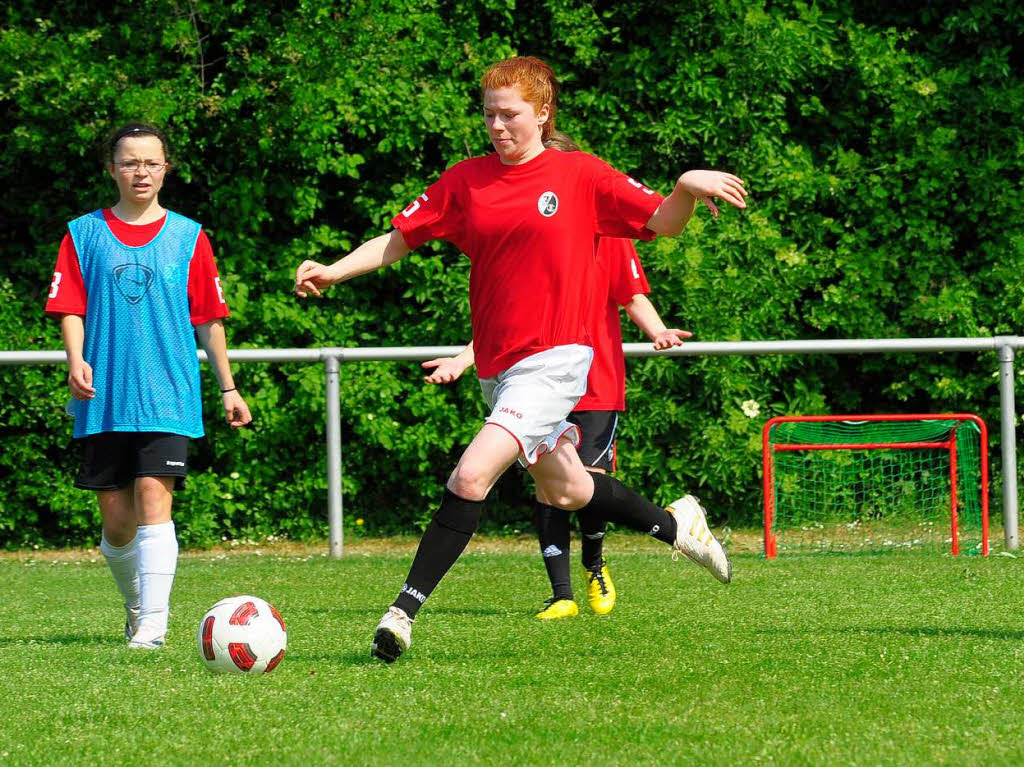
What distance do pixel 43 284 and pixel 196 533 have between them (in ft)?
7.95

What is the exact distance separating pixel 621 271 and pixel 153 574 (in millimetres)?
2397

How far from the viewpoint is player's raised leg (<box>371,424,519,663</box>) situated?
14.6 ft

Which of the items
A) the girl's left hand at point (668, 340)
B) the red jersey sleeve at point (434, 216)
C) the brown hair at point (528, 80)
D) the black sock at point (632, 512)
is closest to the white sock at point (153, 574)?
the red jersey sleeve at point (434, 216)

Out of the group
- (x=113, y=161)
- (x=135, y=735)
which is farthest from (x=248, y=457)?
(x=135, y=735)

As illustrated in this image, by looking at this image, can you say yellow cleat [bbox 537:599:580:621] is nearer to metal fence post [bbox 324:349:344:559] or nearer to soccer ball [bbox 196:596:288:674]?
soccer ball [bbox 196:596:288:674]

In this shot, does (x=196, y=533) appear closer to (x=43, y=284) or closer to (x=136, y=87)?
(x=43, y=284)

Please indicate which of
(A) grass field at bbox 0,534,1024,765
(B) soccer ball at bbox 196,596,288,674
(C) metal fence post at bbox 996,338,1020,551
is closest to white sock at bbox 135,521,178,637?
(A) grass field at bbox 0,534,1024,765

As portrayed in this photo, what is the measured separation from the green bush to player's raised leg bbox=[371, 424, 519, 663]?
519cm

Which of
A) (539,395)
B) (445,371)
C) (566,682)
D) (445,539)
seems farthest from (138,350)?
(566,682)

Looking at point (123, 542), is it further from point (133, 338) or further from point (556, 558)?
point (556, 558)

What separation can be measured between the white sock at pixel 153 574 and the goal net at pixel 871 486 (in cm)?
426

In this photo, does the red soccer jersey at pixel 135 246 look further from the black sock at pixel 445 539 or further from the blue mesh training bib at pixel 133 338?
the black sock at pixel 445 539

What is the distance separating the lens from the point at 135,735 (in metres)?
3.46

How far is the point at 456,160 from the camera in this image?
32.9 ft
